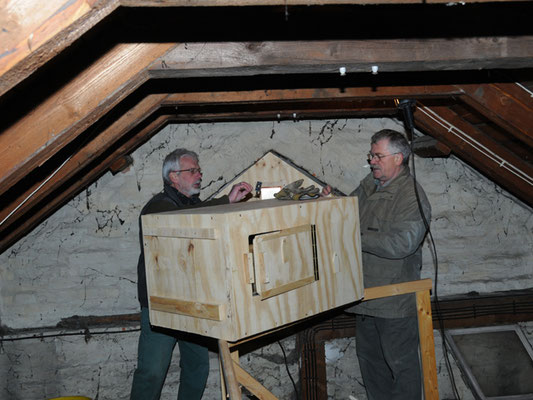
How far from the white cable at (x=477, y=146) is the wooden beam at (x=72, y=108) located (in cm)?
165

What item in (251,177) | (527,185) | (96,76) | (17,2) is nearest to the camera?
(17,2)

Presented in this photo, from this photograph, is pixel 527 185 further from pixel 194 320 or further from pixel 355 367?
pixel 194 320

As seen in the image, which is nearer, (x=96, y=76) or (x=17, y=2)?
(x=17, y=2)

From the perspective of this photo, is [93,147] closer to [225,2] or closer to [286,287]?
[286,287]

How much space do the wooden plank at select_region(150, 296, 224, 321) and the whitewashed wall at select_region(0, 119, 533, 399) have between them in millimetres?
1387

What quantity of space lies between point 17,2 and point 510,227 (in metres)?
3.37

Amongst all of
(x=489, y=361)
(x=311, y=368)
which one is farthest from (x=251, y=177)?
(x=489, y=361)

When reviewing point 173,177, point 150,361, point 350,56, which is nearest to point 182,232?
point 350,56

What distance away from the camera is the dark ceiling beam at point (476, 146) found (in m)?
2.57

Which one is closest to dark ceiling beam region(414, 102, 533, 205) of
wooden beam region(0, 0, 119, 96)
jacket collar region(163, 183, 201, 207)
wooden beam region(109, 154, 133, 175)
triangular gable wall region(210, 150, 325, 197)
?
triangular gable wall region(210, 150, 325, 197)

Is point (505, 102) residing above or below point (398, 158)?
above

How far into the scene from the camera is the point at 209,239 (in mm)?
1554

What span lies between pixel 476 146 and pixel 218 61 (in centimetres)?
183

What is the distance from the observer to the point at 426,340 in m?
2.19
